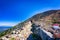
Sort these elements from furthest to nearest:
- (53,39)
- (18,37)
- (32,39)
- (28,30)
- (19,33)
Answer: (28,30) < (19,33) < (18,37) < (32,39) < (53,39)

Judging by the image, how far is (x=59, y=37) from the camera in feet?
64.9

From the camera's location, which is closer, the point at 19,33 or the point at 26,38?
the point at 26,38

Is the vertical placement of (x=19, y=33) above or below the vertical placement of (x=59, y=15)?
below

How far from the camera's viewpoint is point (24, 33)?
128ft

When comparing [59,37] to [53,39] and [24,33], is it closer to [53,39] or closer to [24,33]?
[53,39]

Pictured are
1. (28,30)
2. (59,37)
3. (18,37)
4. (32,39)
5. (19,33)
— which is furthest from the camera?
(28,30)

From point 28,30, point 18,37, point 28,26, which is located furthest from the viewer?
point 28,26

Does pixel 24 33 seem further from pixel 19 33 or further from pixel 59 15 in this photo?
pixel 59 15

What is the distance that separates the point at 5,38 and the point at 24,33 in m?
4.73

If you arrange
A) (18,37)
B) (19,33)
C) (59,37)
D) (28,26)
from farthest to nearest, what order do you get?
1. (28,26)
2. (19,33)
3. (18,37)
4. (59,37)

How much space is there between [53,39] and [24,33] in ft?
60.3

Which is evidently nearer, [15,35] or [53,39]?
[53,39]

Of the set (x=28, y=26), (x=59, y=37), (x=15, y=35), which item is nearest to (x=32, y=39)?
(x=15, y=35)

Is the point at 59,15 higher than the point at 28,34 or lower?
higher
